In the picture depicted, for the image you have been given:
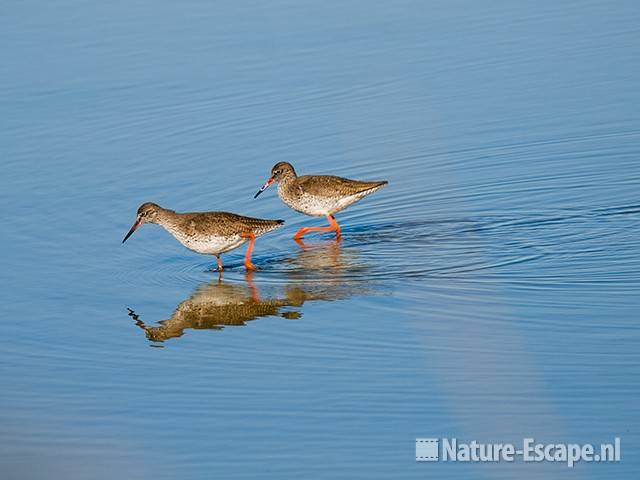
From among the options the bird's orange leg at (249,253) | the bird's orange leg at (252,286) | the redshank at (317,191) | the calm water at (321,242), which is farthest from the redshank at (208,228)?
the redshank at (317,191)

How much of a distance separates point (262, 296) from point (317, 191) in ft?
9.43

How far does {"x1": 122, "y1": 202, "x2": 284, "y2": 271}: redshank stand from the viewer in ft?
50.7

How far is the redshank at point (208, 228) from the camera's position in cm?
1545

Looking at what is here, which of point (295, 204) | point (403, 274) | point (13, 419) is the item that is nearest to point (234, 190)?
point (295, 204)

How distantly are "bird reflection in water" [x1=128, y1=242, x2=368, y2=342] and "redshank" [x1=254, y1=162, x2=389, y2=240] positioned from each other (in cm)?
129

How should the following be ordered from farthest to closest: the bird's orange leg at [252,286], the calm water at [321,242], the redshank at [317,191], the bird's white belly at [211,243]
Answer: the redshank at [317,191]
the bird's white belly at [211,243]
the bird's orange leg at [252,286]
the calm water at [321,242]

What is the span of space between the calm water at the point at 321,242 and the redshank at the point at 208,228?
40cm

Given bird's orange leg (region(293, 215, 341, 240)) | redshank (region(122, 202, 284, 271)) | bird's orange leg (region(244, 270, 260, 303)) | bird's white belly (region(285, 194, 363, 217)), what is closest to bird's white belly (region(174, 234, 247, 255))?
redshank (region(122, 202, 284, 271))

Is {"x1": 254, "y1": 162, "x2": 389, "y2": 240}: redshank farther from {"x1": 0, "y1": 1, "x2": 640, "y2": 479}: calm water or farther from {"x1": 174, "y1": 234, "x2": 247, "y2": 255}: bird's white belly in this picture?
{"x1": 174, "y1": 234, "x2": 247, "y2": 255}: bird's white belly

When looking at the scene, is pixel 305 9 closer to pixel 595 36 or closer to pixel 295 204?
pixel 595 36

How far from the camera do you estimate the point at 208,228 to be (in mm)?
15430

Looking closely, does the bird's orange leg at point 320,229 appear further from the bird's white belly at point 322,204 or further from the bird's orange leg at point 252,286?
the bird's orange leg at point 252,286

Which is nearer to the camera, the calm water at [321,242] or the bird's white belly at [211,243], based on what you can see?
the calm water at [321,242]

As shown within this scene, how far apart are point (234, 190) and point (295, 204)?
0.90 m
